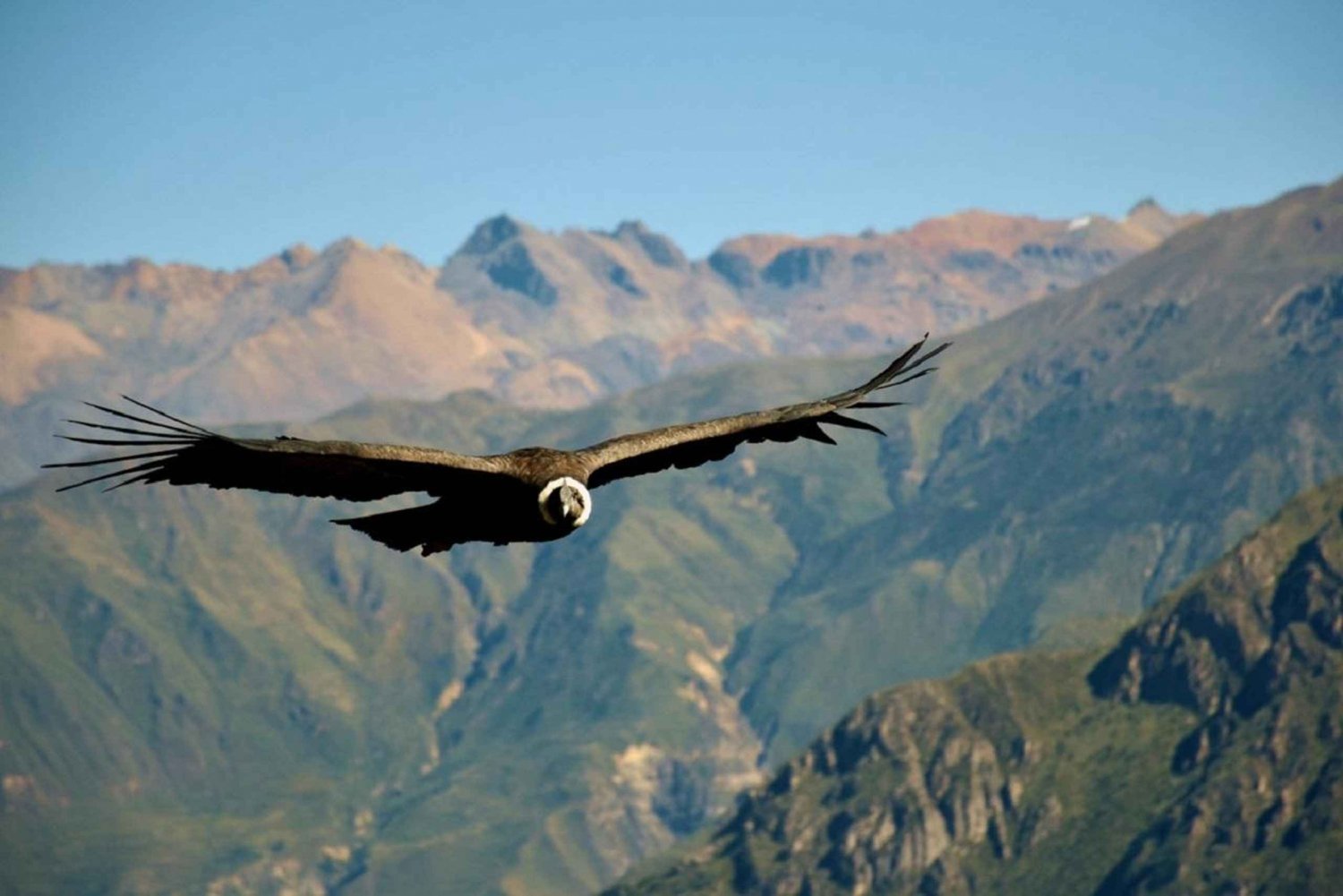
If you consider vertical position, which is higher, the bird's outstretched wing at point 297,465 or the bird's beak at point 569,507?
the bird's outstretched wing at point 297,465

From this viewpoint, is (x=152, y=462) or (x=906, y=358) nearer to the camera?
(x=152, y=462)

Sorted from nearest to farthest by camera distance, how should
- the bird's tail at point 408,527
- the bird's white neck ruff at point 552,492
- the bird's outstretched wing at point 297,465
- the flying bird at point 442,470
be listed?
the bird's outstretched wing at point 297,465, the flying bird at point 442,470, the bird's white neck ruff at point 552,492, the bird's tail at point 408,527

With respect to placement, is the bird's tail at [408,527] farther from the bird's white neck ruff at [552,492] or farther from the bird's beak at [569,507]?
the bird's beak at [569,507]

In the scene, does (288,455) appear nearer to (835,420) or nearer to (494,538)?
(494,538)

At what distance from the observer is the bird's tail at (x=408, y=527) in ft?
186

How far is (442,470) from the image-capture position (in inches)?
2140

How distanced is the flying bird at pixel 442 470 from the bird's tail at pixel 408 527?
4 centimetres

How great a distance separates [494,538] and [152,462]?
950 cm

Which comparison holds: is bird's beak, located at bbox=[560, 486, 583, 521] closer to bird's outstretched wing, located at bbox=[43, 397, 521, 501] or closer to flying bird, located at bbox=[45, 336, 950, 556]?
flying bird, located at bbox=[45, 336, 950, 556]

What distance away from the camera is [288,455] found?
52.4 metres

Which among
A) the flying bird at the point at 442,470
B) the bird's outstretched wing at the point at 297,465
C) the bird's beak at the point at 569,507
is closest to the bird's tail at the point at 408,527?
the flying bird at the point at 442,470

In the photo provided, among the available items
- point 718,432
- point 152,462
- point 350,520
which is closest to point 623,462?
point 718,432

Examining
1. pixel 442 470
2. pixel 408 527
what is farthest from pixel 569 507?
pixel 408 527

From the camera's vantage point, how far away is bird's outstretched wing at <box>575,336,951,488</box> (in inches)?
2303
